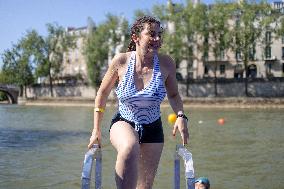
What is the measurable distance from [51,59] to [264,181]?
78719 mm

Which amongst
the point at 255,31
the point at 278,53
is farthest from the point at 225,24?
the point at 278,53

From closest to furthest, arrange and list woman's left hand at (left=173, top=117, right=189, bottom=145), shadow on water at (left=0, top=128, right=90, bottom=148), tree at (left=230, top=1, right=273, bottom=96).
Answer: woman's left hand at (left=173, top=117, right=189, bottom=145) < shadow on water at (left=0, top=128, right=90, bottom=148) < tree at (left=230, top=1, right=273, bottom=96)

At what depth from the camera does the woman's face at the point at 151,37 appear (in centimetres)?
456

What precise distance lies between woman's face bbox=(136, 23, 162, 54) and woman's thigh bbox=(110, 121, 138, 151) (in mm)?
760

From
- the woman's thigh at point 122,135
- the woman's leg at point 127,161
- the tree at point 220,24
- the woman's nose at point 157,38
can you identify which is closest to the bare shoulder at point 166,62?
the woman's nose at point 157,38

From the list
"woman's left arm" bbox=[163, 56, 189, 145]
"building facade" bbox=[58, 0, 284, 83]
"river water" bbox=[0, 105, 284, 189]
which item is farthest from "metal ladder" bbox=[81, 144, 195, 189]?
"building facade" bbox=[58, 0, 284, 83]

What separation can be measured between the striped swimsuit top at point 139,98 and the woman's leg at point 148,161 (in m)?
0.24

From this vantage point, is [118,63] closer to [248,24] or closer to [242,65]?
[248,24]

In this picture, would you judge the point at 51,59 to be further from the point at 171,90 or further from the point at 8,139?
the point at 171,90

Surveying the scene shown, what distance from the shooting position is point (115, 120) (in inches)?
183

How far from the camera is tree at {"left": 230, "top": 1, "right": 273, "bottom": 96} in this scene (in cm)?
6450

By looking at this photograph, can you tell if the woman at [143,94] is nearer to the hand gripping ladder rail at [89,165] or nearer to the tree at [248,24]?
the hand gripping ladder rail at [89,165]

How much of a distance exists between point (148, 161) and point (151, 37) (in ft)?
3.89

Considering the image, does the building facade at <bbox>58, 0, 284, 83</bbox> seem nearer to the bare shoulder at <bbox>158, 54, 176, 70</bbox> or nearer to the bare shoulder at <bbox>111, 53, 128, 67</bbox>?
the bare shoulder at <bbox>158, 54, 176, 70</bbox>
